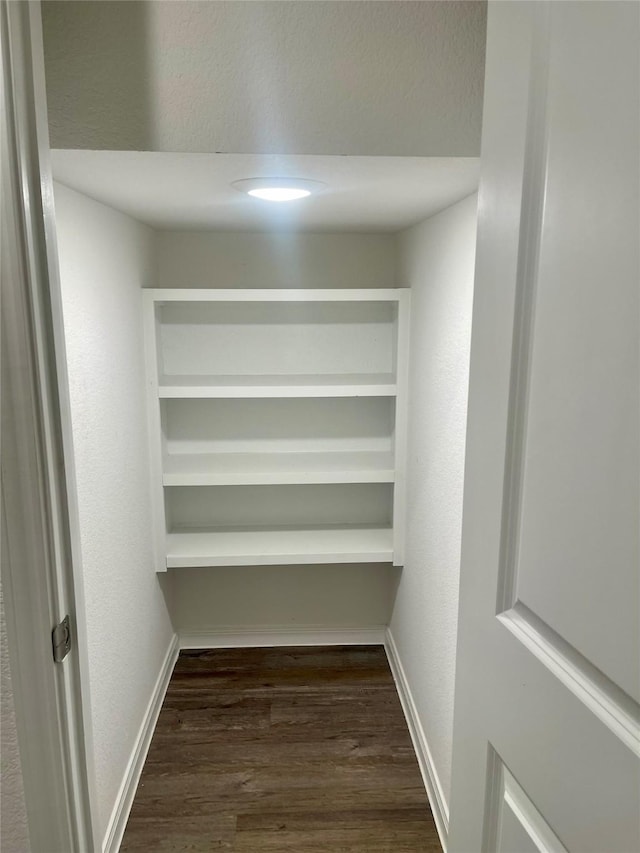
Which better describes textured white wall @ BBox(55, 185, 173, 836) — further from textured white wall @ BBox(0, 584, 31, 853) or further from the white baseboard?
the white baseboard

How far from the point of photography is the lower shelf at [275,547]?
98.1 inches

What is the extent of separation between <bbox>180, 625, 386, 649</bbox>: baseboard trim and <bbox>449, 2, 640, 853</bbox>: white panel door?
2.07 metres

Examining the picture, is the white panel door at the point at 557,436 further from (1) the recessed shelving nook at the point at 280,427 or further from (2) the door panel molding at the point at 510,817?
(1) the recessed shelving nook at the point at 280,427

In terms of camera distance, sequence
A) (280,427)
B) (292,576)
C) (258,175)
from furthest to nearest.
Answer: (292,576) < (280,427) < (258,175)

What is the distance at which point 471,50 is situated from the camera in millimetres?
1074

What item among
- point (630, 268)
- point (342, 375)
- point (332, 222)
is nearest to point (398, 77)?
point (630, 268)

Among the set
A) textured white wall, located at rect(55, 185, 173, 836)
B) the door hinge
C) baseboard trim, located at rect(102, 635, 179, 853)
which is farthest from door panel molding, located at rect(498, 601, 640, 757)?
baseboard trim, located at rect(102, 635, 179, 853)

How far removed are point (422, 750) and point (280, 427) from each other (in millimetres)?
1437

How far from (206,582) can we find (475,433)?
2.27 meters

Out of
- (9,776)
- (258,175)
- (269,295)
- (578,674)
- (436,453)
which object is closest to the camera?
(578,674)

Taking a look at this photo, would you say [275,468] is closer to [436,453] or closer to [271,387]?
[271,387]

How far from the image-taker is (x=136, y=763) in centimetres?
201

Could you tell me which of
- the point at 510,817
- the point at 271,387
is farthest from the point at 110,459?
the point at 510,817

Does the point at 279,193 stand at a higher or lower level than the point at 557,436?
higher
